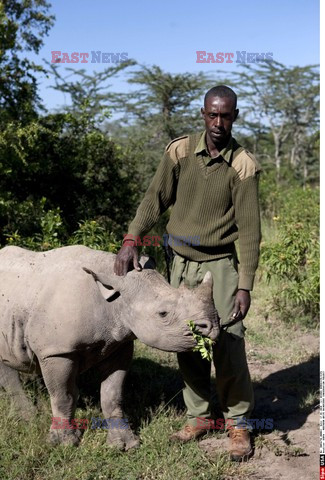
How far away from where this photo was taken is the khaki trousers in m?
4.03

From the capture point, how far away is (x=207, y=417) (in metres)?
4.40

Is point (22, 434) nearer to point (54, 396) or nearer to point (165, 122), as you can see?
point (54, 396)

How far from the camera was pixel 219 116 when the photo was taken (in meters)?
3.74

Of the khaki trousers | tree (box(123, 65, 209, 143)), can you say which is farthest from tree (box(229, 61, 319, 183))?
the khaki trousers

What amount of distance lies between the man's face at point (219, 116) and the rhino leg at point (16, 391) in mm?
2385

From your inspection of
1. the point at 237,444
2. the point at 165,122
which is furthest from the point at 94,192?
the point at 165,122

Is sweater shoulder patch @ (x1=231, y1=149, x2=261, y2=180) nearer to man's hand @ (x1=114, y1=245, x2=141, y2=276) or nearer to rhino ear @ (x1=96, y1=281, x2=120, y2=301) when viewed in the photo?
man's hand @ (x1=114, y1=245, x2=141, y2=276)

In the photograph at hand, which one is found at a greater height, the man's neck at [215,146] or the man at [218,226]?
the man's neck at [215,146]

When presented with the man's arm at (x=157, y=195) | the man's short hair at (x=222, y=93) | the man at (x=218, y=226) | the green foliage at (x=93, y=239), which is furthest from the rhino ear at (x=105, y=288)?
the green foliage at (x=93, y=239)

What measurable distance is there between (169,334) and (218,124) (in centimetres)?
140

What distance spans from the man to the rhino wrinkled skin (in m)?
0.22

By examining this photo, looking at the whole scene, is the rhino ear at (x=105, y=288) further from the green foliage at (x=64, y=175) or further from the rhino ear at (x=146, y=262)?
the green foliage at (x=64, y=175)

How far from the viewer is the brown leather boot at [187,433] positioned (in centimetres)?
425

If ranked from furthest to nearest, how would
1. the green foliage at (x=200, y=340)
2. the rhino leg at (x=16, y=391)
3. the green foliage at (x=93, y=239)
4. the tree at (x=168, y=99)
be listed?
the tree at (x=168, y=99), the green foliage at (x=93, y=239), the rhino leg at (x=16, y=391), the green foliage at (x=200, y=340)
